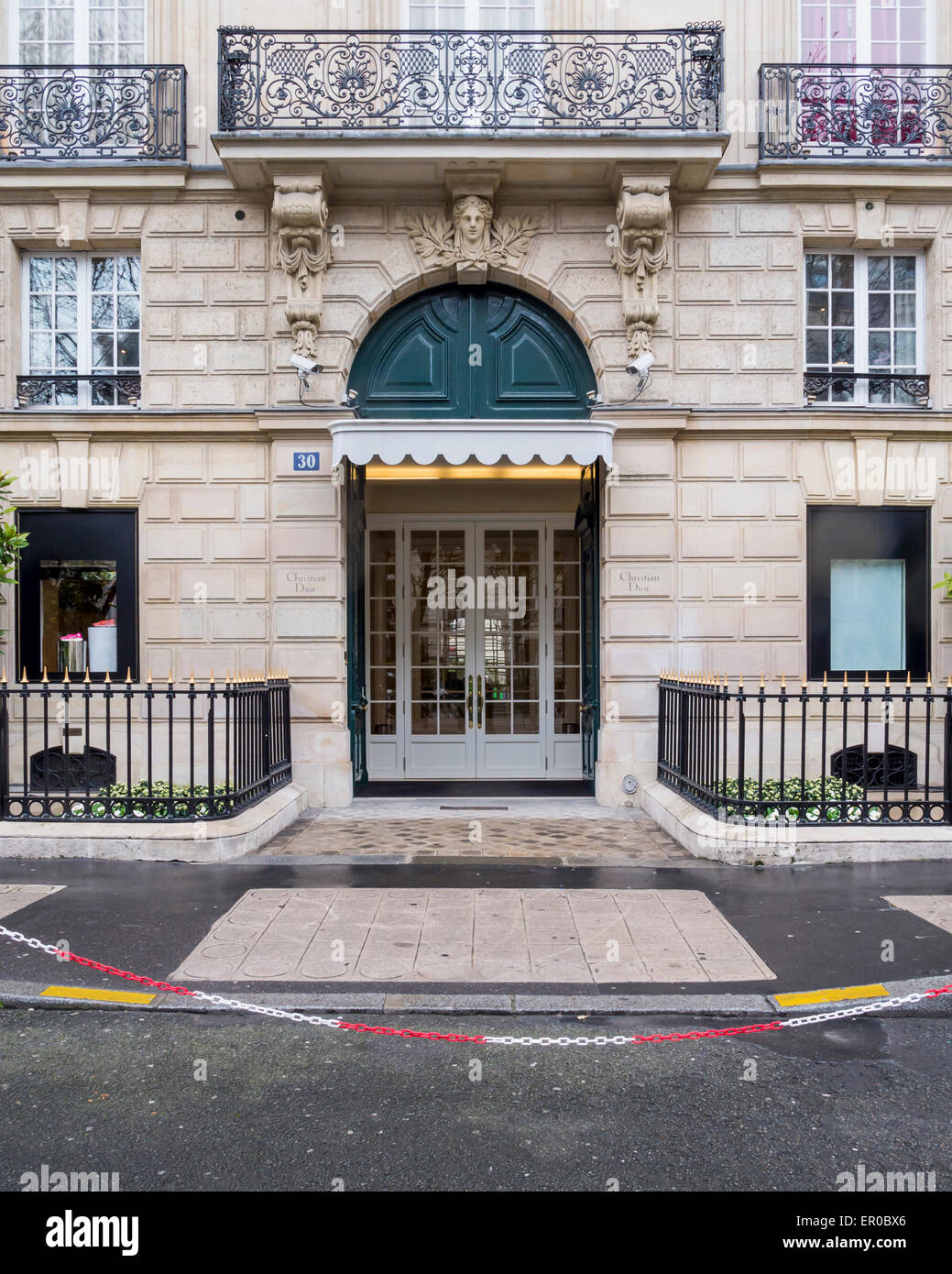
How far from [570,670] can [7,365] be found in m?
7.81

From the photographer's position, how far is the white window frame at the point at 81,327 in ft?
38.0

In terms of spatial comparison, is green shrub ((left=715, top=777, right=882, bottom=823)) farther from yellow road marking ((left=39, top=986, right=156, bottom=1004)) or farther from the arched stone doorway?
yellow road marking ((left=39, top=986, right=156, bottom=1004))

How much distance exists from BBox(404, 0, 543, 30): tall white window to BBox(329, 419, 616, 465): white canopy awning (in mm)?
5102

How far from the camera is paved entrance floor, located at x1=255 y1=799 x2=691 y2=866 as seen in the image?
8625 mm

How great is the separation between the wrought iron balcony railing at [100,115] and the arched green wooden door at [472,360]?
3.16 metres

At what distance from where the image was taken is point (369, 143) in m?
10.5

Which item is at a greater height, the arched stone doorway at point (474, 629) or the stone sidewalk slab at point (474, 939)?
the arched stone doorway at point (474, 629)

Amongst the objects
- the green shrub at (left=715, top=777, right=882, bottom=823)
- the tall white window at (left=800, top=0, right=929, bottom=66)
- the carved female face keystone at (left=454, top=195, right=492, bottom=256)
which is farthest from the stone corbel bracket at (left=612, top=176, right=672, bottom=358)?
the green shrub at (left=715, top=777, right=882, bottom=823)

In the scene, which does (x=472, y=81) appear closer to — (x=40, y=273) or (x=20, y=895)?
(x=40, y=273)

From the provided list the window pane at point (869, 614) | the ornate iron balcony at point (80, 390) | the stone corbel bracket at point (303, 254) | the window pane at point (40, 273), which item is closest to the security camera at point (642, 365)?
the window pane at point (869, 614)

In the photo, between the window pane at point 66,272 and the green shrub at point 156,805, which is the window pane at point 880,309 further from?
the window pane at point 66,272

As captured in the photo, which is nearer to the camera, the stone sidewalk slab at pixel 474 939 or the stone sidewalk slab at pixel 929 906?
the stone sidewalk slab at pixel 474 939

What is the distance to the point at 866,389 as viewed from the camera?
38.0 feet
